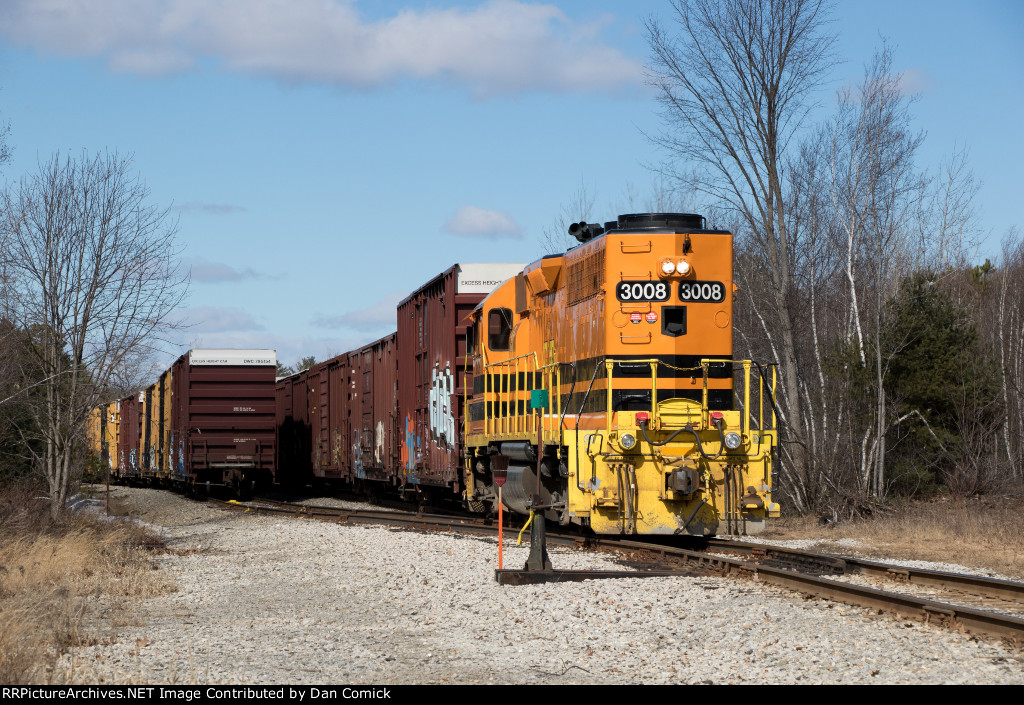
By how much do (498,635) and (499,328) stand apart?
9.19 m

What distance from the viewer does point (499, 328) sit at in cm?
1738

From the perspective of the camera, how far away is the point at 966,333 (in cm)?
2639

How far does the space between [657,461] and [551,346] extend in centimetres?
358

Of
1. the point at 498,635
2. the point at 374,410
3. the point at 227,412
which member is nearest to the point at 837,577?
the point at 498,635

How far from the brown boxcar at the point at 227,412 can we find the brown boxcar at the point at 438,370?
799 cm

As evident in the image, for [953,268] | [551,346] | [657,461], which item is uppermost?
[953,268]

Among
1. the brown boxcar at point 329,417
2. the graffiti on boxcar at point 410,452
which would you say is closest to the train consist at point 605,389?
the graffiti on boxcar at point 410,452

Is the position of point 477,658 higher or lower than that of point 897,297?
lower

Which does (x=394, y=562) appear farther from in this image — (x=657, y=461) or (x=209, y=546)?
(x=209, y=546)

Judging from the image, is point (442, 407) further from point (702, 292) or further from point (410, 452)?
point (702, 292)

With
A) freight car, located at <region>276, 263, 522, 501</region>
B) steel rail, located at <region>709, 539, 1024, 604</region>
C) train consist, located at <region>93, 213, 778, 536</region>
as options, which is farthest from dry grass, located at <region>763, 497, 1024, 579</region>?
freight car, located at <region>276, 263, 522, 501</region>

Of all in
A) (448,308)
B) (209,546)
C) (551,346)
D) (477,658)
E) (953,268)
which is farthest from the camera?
(953,268)
